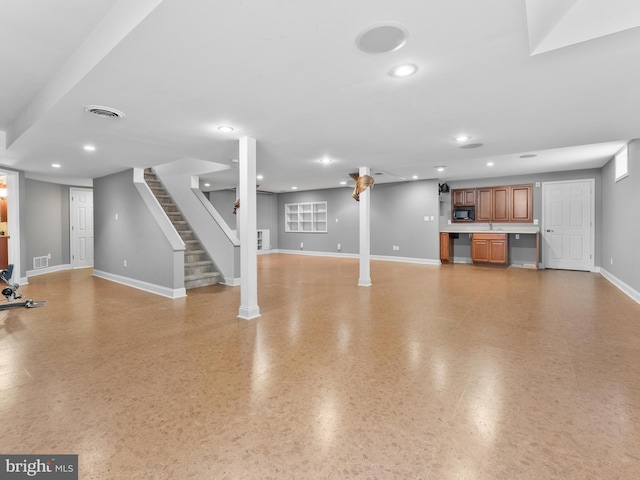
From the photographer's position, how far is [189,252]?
21.7 ft

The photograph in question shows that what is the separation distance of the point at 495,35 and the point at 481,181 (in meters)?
7.67

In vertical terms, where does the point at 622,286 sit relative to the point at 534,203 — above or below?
below

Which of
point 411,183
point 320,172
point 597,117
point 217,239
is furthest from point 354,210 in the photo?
point 597,117

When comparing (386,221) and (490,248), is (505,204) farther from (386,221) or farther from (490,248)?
(386,221)

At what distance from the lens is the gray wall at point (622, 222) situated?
468cm

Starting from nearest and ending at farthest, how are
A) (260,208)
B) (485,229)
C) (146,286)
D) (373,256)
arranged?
1. (146,286)
2. (485,229)
3. (373,256)
4. (260,208)

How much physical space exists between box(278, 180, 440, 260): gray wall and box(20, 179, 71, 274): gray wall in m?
6.79

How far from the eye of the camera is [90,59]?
2.27 meters

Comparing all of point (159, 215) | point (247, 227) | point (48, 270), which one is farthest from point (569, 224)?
point (48, 270)

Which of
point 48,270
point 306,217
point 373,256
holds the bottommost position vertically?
point 48,270

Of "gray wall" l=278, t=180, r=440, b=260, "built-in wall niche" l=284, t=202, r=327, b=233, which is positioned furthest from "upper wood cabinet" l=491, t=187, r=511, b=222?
"built-in wall niche" l=284, t=202, r=327, b=233

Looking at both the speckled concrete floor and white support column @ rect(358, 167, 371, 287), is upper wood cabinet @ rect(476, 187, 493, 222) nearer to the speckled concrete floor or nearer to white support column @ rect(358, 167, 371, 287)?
white support column @ rect(358, 167, 371, 287)

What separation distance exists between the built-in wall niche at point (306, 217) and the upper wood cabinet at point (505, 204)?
5060 mm

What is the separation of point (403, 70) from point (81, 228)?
9554mm
